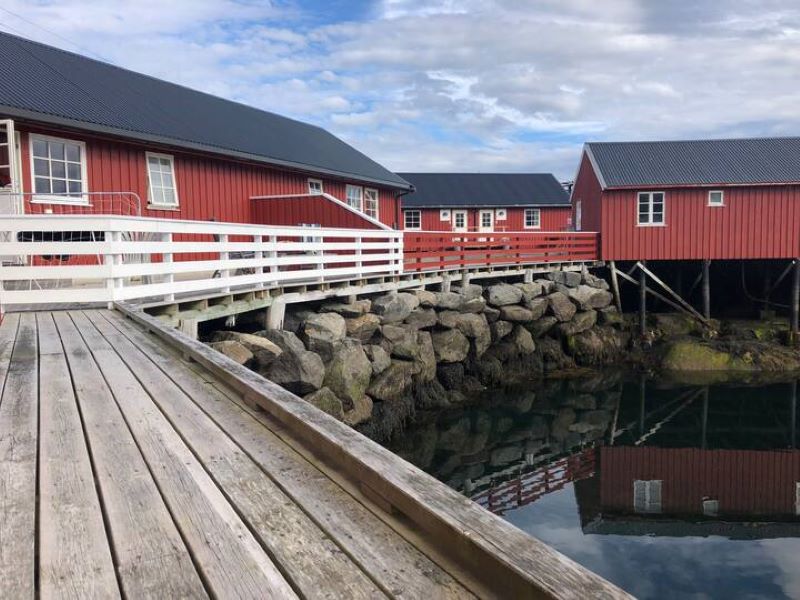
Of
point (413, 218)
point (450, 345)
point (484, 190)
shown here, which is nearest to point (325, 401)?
point (450, 345)

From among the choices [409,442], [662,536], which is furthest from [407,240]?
[662,536]

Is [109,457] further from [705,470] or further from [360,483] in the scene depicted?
[705,470]

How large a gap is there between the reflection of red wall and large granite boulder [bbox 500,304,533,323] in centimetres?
463

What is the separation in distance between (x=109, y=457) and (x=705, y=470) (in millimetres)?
10147

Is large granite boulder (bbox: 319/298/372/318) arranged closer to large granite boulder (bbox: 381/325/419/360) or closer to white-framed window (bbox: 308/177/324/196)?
large granite boulder (bbox: 381/325/419/360)

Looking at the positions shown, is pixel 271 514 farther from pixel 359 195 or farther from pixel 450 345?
pixel 359 195

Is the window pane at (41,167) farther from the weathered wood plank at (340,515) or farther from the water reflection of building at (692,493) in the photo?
the water reflection of building at (692,493)

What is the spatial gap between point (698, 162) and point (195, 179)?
51.2ft

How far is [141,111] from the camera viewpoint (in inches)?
545

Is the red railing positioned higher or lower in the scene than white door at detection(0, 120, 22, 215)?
lower

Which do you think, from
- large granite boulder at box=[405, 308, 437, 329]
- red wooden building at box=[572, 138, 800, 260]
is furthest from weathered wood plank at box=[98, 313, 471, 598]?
red wooden building at box=[572, 138, 800, 260]

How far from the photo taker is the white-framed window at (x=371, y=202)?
21.5 metres

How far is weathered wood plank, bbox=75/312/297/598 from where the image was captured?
6.48ft

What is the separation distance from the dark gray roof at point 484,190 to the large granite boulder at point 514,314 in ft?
62.3
